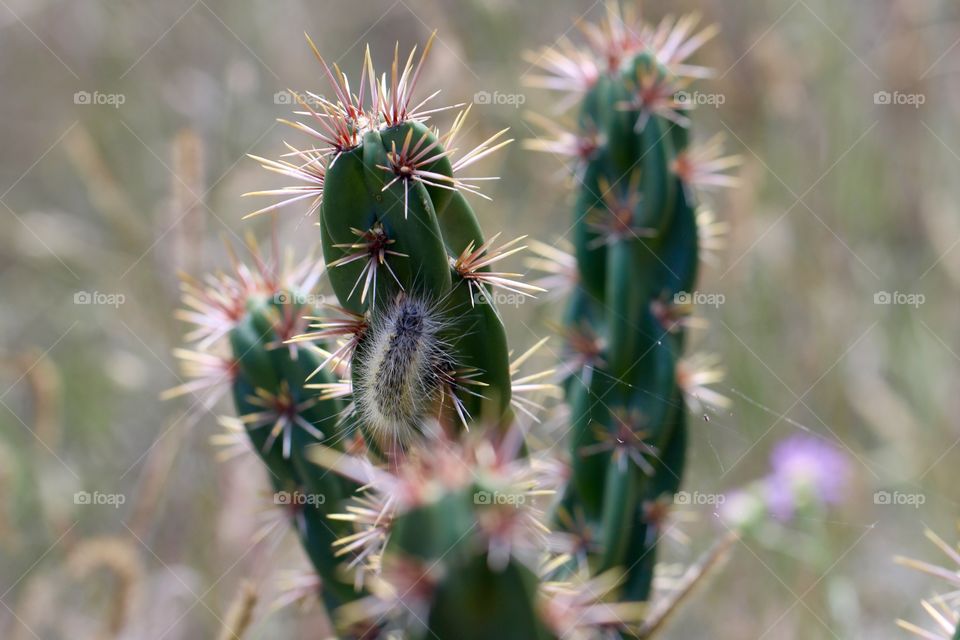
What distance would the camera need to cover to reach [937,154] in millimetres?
3828

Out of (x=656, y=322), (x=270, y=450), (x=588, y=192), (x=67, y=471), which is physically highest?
(x=588, y=192)

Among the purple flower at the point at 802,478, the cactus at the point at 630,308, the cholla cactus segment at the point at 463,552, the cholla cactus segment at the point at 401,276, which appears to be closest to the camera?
the cholla cactus segment at the point at 463,552

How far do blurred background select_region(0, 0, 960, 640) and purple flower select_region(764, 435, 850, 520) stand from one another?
207 millimetres

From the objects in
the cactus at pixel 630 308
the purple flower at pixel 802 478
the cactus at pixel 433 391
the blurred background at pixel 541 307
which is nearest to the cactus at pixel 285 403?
the cactus at pixel 433 391

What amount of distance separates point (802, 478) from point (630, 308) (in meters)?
0.87

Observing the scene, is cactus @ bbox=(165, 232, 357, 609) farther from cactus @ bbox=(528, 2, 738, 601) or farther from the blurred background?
the blurred background

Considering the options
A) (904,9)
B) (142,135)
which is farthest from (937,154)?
(142,135)

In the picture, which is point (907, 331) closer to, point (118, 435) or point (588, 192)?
point (588, 192)

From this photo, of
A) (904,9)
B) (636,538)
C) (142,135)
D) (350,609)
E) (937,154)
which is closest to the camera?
(350,609)

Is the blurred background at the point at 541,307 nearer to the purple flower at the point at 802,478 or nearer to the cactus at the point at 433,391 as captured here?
the purple flower at the point at 802,478

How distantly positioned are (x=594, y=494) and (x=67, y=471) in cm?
236

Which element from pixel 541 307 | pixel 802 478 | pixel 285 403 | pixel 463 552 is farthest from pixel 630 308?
pixel 541 307

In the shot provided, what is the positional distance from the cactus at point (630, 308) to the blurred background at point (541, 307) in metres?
0.85

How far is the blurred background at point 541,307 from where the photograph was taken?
10.4 ft
